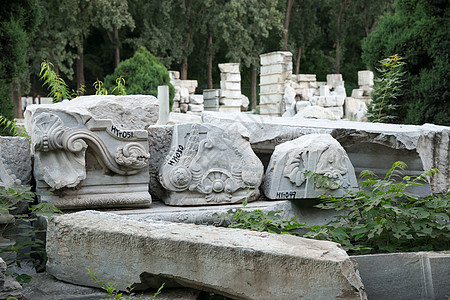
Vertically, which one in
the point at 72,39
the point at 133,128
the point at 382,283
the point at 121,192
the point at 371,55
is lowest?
the point at 382,283

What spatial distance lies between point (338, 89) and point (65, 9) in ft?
35.7

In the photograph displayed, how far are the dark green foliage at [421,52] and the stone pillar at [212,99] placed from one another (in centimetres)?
1408

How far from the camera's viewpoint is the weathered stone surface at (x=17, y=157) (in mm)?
3832

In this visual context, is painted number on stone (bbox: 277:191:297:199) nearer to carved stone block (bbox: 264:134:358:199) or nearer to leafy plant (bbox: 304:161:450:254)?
carved stone block (bbox: 264:134:358:199)

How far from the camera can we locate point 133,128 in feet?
13.4

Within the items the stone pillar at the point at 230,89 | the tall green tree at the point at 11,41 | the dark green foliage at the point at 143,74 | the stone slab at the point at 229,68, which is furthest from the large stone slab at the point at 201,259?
the stone pillar at the point at 230,89

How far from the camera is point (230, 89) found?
2220cm

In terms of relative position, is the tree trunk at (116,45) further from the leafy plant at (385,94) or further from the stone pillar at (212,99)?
the leafy plant at (385,94)

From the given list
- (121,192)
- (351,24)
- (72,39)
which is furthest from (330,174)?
(351,24)

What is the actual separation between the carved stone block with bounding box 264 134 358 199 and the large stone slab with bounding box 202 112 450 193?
43 centimetres

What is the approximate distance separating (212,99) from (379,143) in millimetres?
18219

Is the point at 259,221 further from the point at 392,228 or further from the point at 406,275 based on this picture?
the point at 406,275

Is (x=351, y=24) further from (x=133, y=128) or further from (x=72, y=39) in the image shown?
(x=133, y=128)

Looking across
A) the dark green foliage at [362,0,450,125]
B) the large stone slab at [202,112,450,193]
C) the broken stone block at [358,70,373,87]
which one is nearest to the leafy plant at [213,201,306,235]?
the large stone slab at [202,112,450,193]
